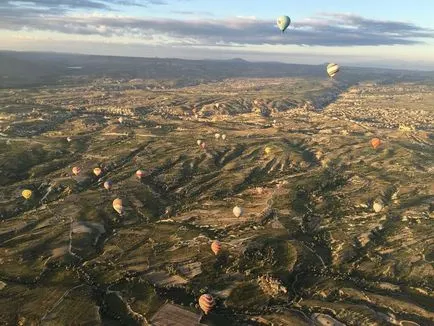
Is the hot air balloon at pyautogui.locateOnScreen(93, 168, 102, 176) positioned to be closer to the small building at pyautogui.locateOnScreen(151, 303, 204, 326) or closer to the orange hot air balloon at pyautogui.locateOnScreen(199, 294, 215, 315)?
the small building at pyautogui.locateOnScreen(151, 303, 204, 326)

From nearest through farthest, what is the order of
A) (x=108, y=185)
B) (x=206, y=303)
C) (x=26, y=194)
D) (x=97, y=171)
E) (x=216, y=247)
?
(x=206, y=303)
(x=216, y=247)
(x=26, y=194)
(x=108, y=185)
(x=97, y=171)

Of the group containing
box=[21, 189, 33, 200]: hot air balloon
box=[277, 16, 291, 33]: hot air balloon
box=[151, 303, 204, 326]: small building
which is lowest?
box=[151, 303, 204, 326]: small building

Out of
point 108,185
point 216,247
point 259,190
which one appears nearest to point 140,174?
point 108,185

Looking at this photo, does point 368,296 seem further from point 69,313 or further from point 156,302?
point 69,313

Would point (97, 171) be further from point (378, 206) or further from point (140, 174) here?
point (378, 206)

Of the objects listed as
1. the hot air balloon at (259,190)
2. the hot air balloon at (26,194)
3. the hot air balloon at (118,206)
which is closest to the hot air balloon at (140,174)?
the hot air balloon at (118,206)

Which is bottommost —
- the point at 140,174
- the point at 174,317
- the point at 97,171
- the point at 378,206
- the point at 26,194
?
the point at 174,317

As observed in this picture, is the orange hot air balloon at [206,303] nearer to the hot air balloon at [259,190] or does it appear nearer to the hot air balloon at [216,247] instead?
the hot air balloon at [216,247]

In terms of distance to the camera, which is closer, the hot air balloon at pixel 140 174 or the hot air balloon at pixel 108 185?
the hot air balloon at pixel 108 185

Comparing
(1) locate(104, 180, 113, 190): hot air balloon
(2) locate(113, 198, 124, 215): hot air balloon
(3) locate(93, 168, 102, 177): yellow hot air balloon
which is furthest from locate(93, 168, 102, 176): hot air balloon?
(2) locate(113, 198, 124, 215): hot air balloon
